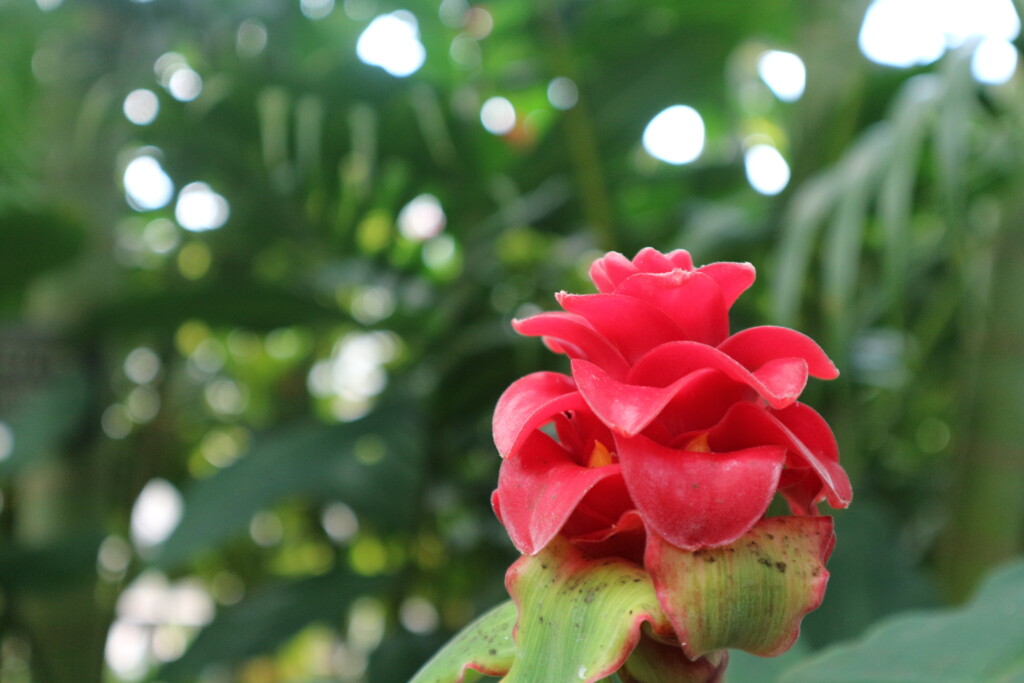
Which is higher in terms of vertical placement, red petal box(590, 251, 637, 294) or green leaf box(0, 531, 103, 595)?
red petal box(590, 251, 637, 294)

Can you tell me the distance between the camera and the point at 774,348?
0.16 meters

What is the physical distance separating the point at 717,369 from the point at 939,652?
4.8 inches

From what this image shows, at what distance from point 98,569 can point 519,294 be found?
1.37 feet

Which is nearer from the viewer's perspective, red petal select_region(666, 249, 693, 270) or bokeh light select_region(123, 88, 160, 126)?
red petal select_region(666, 249, 693, 270)

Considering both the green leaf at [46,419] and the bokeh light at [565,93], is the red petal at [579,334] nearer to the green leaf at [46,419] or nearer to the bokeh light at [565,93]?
the bokeh light at [565,93]

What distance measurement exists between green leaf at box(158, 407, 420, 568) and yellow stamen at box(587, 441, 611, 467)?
1.43 feet

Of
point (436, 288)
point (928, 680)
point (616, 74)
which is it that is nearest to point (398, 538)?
point (436, 288)

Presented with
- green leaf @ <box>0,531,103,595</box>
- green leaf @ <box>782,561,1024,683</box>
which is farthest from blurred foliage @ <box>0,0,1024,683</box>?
green leaf @ <box>782,561,1024,683</box>

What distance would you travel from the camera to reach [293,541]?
1.16 m

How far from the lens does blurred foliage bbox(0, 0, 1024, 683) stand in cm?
53

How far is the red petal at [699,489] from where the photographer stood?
125 millimetres

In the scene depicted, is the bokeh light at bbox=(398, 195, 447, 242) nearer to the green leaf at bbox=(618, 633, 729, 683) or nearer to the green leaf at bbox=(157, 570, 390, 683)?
the green leaf at bbox=(157, 570, 390, 683)

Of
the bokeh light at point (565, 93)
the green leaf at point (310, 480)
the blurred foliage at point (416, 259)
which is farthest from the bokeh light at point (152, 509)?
the bokeh light at point (565, 93)

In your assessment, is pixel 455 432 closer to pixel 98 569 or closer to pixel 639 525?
pixel 98 569
